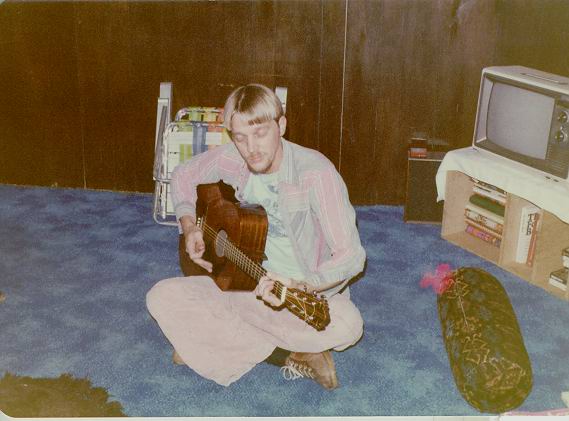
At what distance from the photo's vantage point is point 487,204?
4.34m

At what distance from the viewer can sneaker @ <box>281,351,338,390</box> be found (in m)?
3.03

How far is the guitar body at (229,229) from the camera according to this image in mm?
2766

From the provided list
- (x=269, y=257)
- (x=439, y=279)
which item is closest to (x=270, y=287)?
(x=269, y=257)

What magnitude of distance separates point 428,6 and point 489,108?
2.71ft

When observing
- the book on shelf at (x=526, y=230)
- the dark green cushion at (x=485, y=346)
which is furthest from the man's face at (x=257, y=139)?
the book on shelf at (x=526, y=230)

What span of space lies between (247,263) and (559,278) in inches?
77.8

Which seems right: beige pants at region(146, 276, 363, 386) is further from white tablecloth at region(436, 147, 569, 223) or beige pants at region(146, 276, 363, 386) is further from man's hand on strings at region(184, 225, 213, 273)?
white tablecloth at region(436, 147, 569, 223)

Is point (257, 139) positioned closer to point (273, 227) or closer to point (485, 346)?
point (273, 227)

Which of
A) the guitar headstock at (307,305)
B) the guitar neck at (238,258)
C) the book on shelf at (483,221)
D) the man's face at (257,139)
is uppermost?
the man's face at (257,139)

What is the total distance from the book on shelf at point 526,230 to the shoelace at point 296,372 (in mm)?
1707

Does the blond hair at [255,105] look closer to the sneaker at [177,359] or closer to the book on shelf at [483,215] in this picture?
the sneaker at [177,359]

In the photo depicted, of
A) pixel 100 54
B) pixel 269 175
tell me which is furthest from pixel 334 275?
pixel 100 54

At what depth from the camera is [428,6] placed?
15.0 ft

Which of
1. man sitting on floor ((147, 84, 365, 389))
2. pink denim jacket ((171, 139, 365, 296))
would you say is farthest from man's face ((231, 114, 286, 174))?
pink denim jacket ((171, 139, 365, 296))
